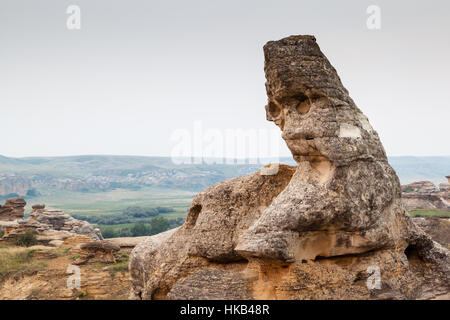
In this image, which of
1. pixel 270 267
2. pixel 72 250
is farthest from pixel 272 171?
pixel 72 250

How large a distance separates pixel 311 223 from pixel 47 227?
103 ft

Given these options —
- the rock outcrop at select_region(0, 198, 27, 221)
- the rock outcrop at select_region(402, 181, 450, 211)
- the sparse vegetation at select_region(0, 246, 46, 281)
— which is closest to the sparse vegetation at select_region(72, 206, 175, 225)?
the rock outcrop at select_region(0, 198, 27, 221)

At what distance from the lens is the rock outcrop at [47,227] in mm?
29780

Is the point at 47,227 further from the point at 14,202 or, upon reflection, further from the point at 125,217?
the point at 125,217

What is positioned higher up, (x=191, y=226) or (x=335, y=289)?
(x=191, y=226)

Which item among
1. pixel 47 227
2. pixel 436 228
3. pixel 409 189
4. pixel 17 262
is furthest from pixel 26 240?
pixel 409 189

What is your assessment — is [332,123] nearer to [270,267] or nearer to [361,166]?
[361,166]

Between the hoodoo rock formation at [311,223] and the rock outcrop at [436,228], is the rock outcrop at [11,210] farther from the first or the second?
the rock outcrop at [436,228]

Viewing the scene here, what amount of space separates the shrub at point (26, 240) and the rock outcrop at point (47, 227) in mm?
412

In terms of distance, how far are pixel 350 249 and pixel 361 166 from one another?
1.81 metres

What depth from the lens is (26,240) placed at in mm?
28469

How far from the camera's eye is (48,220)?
128 ft

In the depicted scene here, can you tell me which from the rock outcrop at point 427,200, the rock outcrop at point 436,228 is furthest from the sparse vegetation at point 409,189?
the rock outcrop at point 436,228

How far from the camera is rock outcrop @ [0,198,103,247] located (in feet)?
97.7
